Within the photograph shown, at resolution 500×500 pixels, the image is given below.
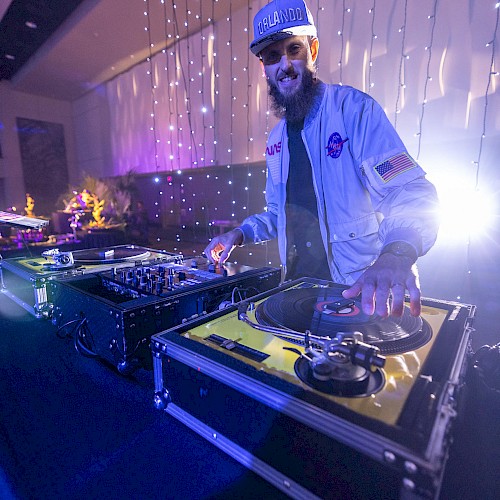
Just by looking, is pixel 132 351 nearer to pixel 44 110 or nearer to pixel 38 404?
pixel 38 404

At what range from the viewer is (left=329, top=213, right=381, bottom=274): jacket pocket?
1.12 meters

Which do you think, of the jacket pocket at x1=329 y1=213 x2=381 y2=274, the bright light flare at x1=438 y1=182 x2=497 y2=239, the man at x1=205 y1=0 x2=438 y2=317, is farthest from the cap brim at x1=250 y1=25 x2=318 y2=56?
the bright light flare at x1=438 y1=182 x2=497 y2=239

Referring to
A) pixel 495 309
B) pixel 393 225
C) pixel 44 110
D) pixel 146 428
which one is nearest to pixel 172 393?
pixel 146 428

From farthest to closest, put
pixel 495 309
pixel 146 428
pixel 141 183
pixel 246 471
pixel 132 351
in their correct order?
pixel 141 183
pixel 495 309
pixel 132 351
pixel 146 428
pixel 246 471

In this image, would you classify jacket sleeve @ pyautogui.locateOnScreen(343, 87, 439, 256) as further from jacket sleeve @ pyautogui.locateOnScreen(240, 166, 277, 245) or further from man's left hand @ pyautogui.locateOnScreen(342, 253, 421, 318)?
jacket sleeve @ pyautogui.locateOnScreen(240, 166, 277, 245)

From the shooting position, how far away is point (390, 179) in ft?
2.86

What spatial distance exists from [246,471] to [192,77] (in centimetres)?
581

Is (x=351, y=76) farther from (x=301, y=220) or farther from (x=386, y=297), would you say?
(x=386, y=297)

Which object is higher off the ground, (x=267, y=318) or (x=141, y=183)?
(x=141, y=183)

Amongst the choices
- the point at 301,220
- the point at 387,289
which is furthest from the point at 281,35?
the point at 387,289

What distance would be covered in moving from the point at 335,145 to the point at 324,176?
114 mm

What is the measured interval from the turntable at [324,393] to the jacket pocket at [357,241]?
460 mm

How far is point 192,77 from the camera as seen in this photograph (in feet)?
17.2

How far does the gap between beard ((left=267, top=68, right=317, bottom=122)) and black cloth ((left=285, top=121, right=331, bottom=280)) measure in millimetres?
44
